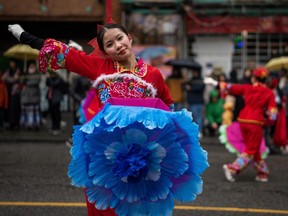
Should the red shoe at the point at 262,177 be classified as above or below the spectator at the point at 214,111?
below

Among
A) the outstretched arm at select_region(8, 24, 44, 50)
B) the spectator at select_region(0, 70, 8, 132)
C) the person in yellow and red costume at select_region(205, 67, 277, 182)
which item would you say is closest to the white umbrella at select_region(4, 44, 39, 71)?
the spectator at select_region(0, 70, 8, 132)

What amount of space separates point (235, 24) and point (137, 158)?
1498cm

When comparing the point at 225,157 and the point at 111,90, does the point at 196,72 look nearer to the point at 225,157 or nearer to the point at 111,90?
Answer: the point at 225,157

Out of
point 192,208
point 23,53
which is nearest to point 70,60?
point 192,208

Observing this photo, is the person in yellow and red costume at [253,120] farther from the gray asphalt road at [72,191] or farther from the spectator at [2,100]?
the spectator at [2,100]

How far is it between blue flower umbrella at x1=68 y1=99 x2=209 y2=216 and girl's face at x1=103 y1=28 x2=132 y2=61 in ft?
1.23

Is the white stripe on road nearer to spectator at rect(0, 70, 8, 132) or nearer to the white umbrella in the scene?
spectator at rect(0, 70, 8, 132)

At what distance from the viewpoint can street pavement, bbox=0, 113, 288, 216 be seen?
20.7 ft

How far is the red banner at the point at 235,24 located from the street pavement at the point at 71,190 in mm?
7335

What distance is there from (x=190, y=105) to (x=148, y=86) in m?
10.3

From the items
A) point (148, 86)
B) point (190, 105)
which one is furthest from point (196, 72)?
point (148, 86)

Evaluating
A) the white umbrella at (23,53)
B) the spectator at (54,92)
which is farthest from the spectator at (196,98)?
the white umbrella at (23,53)

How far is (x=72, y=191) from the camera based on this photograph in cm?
730

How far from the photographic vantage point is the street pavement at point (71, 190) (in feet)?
20.7
